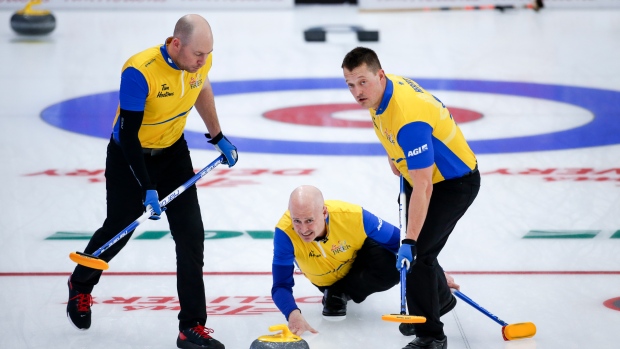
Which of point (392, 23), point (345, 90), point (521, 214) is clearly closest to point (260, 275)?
point (521, 214)

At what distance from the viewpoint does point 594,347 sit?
479 centimetres

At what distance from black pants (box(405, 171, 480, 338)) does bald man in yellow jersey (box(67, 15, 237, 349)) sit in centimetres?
99

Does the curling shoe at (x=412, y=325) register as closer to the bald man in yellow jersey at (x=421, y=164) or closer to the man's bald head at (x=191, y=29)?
the bald man in yellow jersey at (x=421, y=164)

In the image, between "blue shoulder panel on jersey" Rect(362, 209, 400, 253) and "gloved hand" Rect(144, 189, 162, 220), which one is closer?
"gloved hand" Rect(144, 189, 162, 220)

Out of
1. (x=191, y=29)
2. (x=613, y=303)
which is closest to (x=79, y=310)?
(x=191, y=29)

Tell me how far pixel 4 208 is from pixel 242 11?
14.8 meters

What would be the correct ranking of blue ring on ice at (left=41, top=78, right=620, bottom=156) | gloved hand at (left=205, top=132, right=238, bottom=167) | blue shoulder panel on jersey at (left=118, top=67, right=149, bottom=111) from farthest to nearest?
blue ring on ice at (left=41, top=78, right=620, bottom=156) → gloved hand at (left=205, top=132, right=238, bottom=167) → blue shoulder panel on jersey at (left=118, top=67, right=149, bottom=111)

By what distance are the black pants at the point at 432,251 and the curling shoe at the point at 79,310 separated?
65.7 inches

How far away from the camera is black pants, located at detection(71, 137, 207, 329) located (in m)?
4.87

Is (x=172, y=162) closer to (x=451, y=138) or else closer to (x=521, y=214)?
(x=451, y=138)

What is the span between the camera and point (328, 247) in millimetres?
5098

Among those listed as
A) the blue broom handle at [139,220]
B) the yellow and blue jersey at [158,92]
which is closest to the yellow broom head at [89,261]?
the blue broom handle at [139,220]

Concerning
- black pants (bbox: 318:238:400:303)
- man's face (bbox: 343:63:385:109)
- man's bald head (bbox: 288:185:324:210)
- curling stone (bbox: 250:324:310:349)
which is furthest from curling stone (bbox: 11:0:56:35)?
curling stone (bbox: 250:324:310:349)

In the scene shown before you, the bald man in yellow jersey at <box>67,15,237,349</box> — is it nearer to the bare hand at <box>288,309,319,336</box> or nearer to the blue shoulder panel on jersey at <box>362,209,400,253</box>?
the bare hand at <box>288,309,319,336</box>
